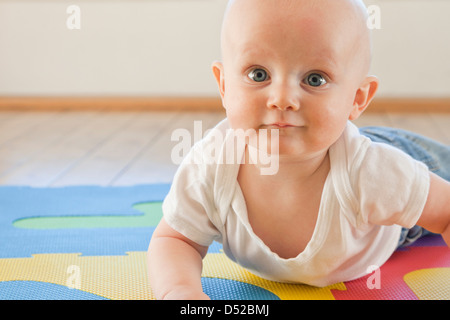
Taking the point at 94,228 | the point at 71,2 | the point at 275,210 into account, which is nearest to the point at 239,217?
the point at 275,210

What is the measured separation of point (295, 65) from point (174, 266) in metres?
0.26

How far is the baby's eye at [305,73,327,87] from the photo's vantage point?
0.61m

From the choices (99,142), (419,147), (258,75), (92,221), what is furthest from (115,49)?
(258,75)

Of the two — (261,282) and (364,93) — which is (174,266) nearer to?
(261,282)

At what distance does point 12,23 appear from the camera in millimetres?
2281

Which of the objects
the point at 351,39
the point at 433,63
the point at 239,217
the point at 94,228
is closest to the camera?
the point at 351,39

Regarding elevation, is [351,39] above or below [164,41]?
above

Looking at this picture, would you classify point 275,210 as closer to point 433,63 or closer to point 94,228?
point 94,228

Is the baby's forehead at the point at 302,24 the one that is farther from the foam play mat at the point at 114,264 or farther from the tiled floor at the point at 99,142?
the tiled floor at the point at 99,142

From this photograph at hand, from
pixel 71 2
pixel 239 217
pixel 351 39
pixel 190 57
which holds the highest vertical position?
pixel 351 39

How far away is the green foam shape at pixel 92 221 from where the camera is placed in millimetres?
1044

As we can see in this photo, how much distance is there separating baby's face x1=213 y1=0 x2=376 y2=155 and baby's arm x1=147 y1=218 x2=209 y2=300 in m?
0.18

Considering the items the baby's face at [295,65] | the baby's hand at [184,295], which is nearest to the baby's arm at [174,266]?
the baby's hand at [184,295]
